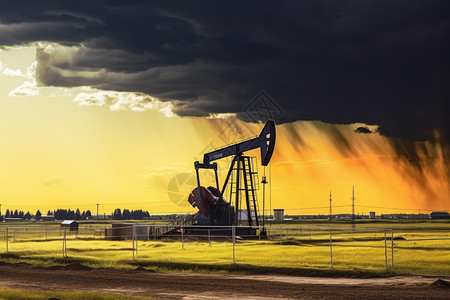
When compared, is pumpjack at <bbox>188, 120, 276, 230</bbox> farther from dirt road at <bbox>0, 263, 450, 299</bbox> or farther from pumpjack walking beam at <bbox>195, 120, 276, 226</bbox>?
dirt road at <bbox>0, 263, 450, 299</bbox>

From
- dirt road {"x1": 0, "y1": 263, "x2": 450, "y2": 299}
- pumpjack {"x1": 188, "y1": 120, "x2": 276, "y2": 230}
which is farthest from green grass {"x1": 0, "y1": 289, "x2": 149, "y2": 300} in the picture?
pumpjack {"x1": 188, "y1": 120, "x2": 276, "y2": 230}

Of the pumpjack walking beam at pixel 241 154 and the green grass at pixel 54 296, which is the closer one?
the green grass at pixel 54 296

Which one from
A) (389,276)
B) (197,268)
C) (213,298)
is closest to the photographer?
(213,298)

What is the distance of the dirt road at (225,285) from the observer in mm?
17906

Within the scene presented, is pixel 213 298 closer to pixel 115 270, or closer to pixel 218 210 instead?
pixel 115 270

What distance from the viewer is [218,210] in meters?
59.3

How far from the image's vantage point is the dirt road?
1791 centimetres

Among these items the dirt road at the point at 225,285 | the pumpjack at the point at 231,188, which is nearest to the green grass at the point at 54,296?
the dirt road at the point at 225,285

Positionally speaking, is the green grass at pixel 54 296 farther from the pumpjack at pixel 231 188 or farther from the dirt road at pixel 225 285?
the pumpjack at pixel 231 188

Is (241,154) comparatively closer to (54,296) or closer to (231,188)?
(231,188)

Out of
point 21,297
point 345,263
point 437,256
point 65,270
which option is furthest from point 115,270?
point 437,256

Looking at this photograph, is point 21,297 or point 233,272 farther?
point 233,272

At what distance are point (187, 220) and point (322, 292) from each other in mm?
47001

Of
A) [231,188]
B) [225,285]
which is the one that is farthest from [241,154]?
[225,285]
